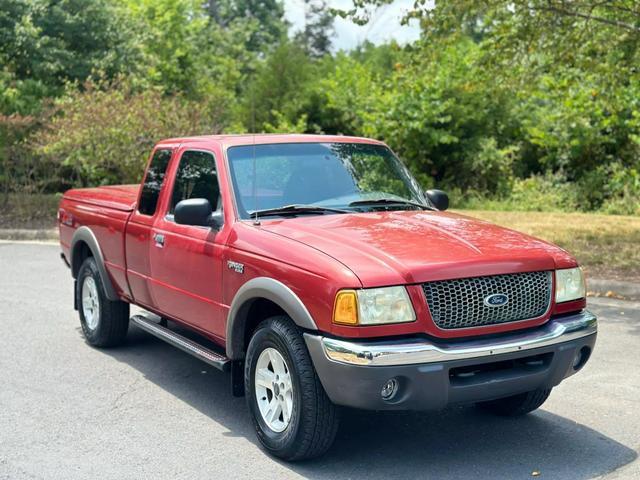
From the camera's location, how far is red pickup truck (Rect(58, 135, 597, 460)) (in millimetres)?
4504

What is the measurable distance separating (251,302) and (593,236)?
9491 mm

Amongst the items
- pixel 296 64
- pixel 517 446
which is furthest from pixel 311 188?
pixel 296 64

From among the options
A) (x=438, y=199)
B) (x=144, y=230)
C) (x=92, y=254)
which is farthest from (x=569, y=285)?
(x=92, y=254)

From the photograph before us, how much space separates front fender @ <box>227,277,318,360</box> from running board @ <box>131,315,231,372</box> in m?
0.10

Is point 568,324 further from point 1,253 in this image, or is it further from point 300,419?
point 1,253

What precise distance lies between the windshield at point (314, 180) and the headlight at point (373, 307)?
134cm

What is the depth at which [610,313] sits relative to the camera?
909 centimetres

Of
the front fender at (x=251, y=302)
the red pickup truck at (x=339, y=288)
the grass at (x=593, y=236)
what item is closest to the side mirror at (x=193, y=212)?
the red pickup truck at (x=339, y=288)

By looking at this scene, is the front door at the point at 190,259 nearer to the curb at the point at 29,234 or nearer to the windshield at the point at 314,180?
the windshield at the point at 314,180

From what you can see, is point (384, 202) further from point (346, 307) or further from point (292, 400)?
point (292, 400)

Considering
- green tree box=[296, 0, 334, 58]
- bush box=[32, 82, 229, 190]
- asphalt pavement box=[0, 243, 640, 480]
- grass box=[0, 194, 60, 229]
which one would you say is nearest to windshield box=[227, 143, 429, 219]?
asphalt pavement box=[0, 243, 640, 480]

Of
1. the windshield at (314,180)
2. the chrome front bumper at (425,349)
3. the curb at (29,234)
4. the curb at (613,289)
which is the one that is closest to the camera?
the chrome front bumper at (425,349)

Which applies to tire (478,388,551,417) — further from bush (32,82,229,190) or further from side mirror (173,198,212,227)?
Result: bush (32,82,229,190)

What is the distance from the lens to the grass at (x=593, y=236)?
10922 mm
